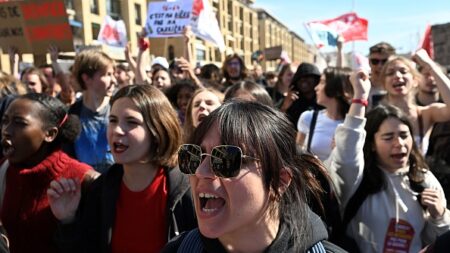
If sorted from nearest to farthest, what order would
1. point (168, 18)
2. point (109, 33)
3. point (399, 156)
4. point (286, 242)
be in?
point (286, 242)
point (399, 156)
point (168, 18)
point (109, 33)

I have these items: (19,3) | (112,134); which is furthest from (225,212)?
(19,3)

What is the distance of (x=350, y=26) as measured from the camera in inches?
303

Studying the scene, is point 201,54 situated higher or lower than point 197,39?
lower

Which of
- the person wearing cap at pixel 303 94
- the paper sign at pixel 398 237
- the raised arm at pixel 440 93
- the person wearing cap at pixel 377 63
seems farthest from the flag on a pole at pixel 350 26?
the paper sign at pixel 398 237

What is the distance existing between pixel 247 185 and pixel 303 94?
132 inches

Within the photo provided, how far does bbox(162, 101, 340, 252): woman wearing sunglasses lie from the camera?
57.3 inches

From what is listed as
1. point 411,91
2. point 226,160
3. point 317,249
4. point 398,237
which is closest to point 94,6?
point 411,91

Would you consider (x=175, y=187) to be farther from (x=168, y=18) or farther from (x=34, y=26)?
(x=168, y=18)

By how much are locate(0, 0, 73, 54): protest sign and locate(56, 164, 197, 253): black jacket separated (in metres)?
3.59

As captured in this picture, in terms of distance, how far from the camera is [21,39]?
5816 millimetres

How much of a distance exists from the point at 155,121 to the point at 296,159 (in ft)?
3.57

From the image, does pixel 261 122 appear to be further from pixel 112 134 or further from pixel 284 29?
pixel 284 29

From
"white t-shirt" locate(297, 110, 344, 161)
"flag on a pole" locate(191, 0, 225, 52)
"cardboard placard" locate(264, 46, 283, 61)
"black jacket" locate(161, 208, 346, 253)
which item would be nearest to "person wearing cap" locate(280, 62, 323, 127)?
"white t-shirt" locate(297, 110, 344, 161)

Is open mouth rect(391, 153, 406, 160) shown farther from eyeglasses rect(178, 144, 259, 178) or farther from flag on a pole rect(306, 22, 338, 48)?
flag on a pole rect(306, 22, 338, 48)
